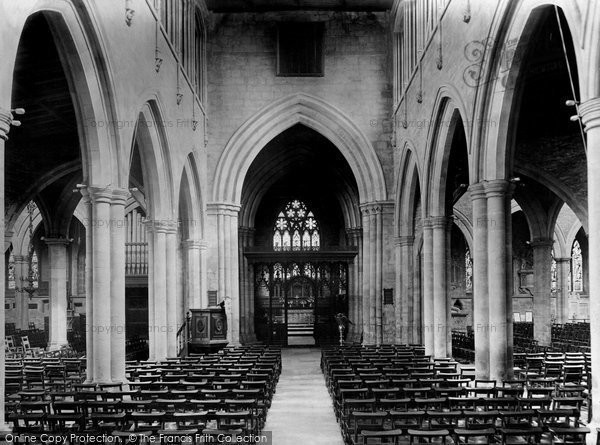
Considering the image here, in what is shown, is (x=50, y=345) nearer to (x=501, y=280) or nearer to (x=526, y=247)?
(x=501, y=280)

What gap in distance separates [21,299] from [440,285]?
74.1ft

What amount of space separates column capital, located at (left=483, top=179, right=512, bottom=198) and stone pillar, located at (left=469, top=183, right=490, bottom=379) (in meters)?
0.24

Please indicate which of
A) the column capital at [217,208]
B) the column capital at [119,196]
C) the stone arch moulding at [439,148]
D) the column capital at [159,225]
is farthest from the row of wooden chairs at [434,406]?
the column capital at [217,208]

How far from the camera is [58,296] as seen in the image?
27.3 metres

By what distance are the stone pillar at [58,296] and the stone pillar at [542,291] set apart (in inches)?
729

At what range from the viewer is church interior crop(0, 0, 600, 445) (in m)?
10.3

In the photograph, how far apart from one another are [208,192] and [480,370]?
15.4 meters

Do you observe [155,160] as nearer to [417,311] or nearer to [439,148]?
[439,148]

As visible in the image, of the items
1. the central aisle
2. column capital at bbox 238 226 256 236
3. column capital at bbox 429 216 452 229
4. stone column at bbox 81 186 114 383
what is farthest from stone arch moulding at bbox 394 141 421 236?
stone column at bbox 81 186 114 383

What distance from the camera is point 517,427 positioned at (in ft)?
27.6

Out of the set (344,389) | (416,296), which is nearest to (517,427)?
(344,389)

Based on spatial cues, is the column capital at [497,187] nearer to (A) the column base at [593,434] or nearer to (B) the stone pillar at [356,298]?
(A) the column base at [593,434]

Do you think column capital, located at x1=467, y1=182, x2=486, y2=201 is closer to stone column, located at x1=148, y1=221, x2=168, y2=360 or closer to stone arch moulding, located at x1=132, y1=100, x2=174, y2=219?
stone arch moulding, located at x1=132, y1=100, x2=174, y2=219

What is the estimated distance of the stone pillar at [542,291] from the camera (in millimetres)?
26156
